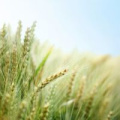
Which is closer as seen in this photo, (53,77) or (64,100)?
(53,77)

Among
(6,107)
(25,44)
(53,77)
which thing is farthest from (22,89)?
(6,107)

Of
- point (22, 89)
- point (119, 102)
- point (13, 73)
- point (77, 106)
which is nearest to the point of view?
point (13, 73)

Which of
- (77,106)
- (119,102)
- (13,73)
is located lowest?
(119,102)

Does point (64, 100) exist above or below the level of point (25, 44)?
below

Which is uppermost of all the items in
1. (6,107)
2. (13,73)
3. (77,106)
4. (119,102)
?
(13,73)

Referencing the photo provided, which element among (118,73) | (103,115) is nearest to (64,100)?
(103,115)

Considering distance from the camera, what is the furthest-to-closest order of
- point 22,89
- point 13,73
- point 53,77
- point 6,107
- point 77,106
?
point 77,106 < point 22,89 < point 13,73 < point 53,77 < point 6,107

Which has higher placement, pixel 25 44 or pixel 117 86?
pixel 25 44

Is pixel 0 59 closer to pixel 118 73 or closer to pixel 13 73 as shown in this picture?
pixel 13 73

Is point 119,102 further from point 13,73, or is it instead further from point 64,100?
point 13,73
